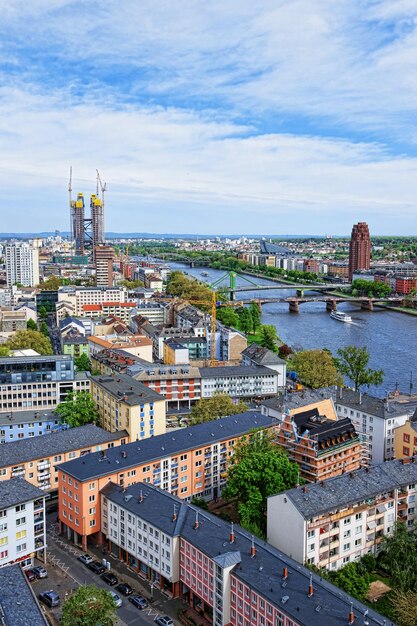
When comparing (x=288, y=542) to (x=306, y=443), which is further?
(x=306, y=443)

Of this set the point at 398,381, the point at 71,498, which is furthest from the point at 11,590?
the point at 398,381

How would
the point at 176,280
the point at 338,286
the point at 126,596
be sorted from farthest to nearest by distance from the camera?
the point at 338,286, the point at 176,280, the point at 126,596

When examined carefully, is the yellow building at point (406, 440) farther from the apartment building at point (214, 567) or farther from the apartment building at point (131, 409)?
the apartment building at point (214, 567)

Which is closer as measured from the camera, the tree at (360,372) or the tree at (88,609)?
the tree at (88,609)

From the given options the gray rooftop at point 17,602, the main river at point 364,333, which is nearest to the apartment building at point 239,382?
the main river at point 364,333

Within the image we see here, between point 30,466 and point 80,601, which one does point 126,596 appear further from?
point 30,466
